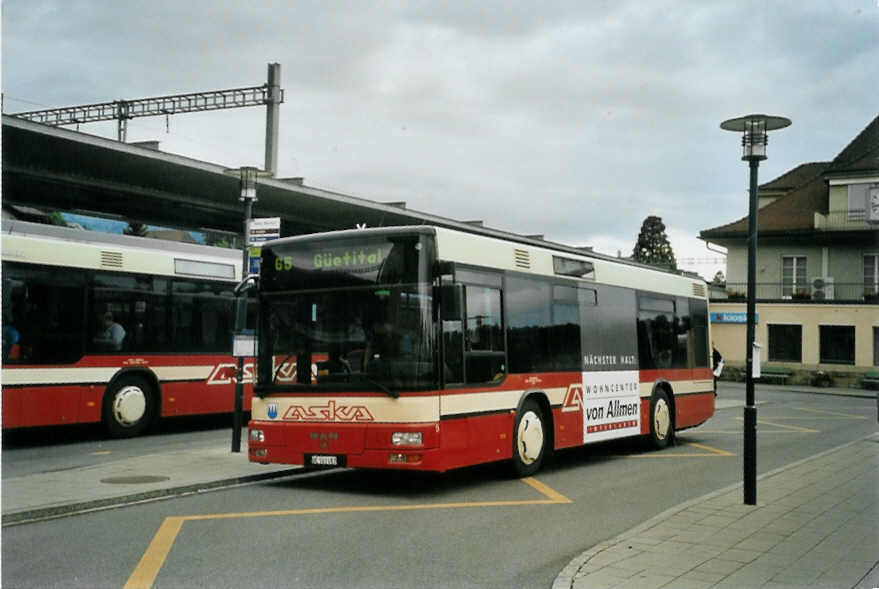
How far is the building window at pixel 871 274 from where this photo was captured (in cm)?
4925

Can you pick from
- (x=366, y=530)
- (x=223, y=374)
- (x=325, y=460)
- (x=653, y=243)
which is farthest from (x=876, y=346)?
(x=653, y=243)

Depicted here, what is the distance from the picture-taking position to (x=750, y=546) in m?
7.63

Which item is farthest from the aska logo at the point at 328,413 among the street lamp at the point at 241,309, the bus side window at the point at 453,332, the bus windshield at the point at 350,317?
the street lamp at the point at 241,309

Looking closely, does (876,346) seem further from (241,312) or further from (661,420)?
(241,312)

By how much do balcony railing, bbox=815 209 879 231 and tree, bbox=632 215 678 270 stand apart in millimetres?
43797

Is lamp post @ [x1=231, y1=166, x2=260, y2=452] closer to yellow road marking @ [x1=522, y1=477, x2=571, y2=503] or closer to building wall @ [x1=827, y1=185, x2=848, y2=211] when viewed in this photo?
yellow road marking @ [x1=522, y1=477, x2=571, y2=503]

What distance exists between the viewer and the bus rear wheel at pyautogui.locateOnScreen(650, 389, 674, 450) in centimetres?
1606

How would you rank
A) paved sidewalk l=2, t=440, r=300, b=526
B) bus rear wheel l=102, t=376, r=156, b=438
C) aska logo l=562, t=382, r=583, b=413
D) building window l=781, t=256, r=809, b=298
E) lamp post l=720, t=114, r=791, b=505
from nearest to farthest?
paved sidewalk l=2, t=440, r=300, b=526
lamp post l=720, t=114, r=791, b=505
aska logo l=562, t=382, r=583, b=413
bus rear wheel l=102, t=376, r=156, b=438
building window l=781, t=256, r=809, b=298

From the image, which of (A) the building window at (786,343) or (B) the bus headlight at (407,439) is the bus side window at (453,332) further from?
(A) the building window at (786,343)

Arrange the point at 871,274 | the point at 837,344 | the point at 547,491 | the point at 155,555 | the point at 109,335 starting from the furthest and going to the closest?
1. the point at 871,274
2. the point at 837,344
3. the point at 109,335
4. the point at 547,491
5. the point at 155,555

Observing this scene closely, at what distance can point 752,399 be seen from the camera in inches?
390

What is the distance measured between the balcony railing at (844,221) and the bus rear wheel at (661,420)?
1477 inches

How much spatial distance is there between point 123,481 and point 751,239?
23.9 ft

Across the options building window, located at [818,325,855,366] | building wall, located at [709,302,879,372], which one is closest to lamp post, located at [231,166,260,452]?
building wall, located at [709,302,879,372]
